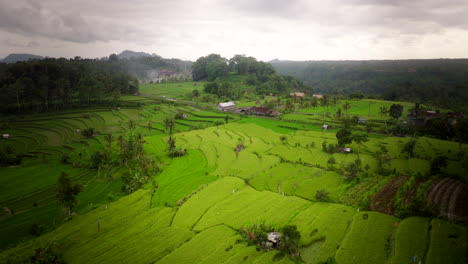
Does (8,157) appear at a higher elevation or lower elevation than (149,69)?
lower

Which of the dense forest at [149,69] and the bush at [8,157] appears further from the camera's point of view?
the dense forest at [149,69]

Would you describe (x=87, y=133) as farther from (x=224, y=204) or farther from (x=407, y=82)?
(x=407, y=82)

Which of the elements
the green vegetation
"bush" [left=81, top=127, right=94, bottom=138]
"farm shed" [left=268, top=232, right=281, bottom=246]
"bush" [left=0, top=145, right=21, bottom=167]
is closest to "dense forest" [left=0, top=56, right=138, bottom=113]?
the green vegetation

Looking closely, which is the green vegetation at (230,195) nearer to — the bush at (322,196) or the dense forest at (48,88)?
the bush at (322,196)

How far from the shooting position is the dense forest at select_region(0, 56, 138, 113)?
5820 centimetres

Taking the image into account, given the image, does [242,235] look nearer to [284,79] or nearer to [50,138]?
[50,138]

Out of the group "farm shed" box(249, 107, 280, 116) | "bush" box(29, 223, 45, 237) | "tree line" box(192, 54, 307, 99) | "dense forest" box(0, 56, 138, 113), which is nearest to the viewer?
"bush" box(29, 223, 45, 237)

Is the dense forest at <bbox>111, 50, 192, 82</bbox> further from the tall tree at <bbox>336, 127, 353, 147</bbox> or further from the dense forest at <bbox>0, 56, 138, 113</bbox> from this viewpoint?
the tall tree at <bbox>336, 127, 353, 147</bbox>

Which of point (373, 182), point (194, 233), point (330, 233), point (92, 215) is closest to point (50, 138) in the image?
point (92, 215)

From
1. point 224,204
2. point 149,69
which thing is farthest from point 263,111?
point 149,69

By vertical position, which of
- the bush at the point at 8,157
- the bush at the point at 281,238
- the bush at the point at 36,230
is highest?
the bush at the point at 8,157

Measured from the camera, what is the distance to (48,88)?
63906 mm

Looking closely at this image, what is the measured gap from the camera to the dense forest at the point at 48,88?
58203 millimetres

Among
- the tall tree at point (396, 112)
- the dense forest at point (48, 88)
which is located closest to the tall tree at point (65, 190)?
the dense forest at point (48, 88)
